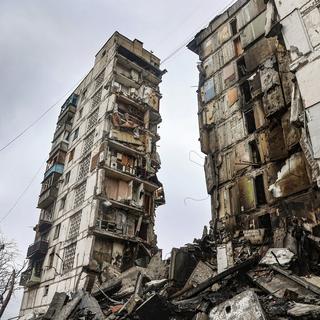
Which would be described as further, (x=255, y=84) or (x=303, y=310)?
(x=255, y=84)

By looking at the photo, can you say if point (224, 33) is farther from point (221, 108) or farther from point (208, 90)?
point (221, 108)

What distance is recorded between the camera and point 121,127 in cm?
2867

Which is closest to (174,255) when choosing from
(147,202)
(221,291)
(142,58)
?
(221,291)

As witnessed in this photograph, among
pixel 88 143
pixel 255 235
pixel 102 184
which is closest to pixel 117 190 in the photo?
pixel 102 184

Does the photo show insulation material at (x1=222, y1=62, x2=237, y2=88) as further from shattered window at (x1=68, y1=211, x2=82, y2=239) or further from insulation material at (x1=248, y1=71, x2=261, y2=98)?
shattered window at (x1=68, y1=211, x2=82, y2=239)

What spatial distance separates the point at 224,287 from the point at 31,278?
21.0 meters

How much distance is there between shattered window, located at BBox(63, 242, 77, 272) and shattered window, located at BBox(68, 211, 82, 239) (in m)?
0.87

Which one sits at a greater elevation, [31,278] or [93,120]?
[93,120]

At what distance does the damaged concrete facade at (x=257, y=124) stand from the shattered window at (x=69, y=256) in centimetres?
1106

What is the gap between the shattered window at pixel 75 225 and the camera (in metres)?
24.8

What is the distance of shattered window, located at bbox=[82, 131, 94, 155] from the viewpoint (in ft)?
96.3

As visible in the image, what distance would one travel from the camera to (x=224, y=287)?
10898 mm

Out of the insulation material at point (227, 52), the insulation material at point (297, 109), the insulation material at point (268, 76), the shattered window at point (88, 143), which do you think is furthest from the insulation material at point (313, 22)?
the shattered window at point (88, 143)

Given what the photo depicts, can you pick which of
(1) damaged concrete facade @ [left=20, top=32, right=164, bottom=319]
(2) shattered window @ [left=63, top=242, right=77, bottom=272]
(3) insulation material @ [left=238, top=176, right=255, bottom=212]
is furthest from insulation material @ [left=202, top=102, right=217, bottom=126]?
(2) shattered window @ [left=63, top=242, right=77, bottom=272]
